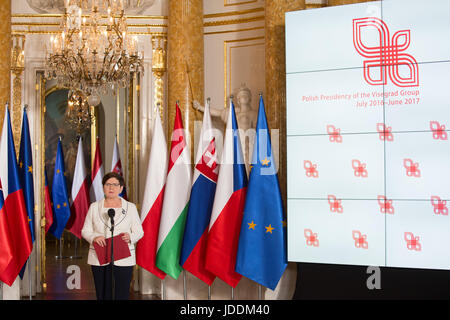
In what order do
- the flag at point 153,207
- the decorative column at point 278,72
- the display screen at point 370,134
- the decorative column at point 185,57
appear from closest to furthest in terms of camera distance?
the display screen at point 370,134
the decorative column at point 278,72
the flag at point 153,207
the decorative column at point 185,57

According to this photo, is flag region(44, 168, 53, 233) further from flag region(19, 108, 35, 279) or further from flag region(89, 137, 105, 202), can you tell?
flag region(19, 108, 35, 279)

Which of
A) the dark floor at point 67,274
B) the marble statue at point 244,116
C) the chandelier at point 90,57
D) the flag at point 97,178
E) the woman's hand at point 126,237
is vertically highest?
the chandelier at point 90,57

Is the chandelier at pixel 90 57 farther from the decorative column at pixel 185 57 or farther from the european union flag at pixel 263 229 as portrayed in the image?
the european union flag at pixel 263 229

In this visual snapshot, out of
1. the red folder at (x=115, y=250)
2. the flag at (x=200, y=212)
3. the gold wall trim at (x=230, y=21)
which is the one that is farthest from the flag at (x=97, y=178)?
the red folder at (x=115, y=250)

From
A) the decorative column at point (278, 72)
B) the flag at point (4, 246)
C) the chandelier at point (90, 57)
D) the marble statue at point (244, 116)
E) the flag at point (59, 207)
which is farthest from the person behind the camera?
the flag at point (59, 207)

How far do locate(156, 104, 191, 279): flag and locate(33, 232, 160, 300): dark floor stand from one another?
113 centimetres

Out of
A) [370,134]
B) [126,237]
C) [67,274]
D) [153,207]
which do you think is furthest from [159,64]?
[67,274]

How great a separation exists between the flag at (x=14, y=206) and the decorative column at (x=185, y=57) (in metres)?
1.77

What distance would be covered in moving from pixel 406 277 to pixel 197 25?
12.1 ft

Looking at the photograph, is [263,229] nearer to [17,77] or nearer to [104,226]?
[104,226]

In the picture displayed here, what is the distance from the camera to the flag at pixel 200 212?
4.94 meters

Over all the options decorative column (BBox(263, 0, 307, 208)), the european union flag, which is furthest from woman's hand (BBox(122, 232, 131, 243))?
decorative column (BBox(263, 0, 307, 208))

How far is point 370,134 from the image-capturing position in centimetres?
427

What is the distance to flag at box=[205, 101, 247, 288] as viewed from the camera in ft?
15.8
